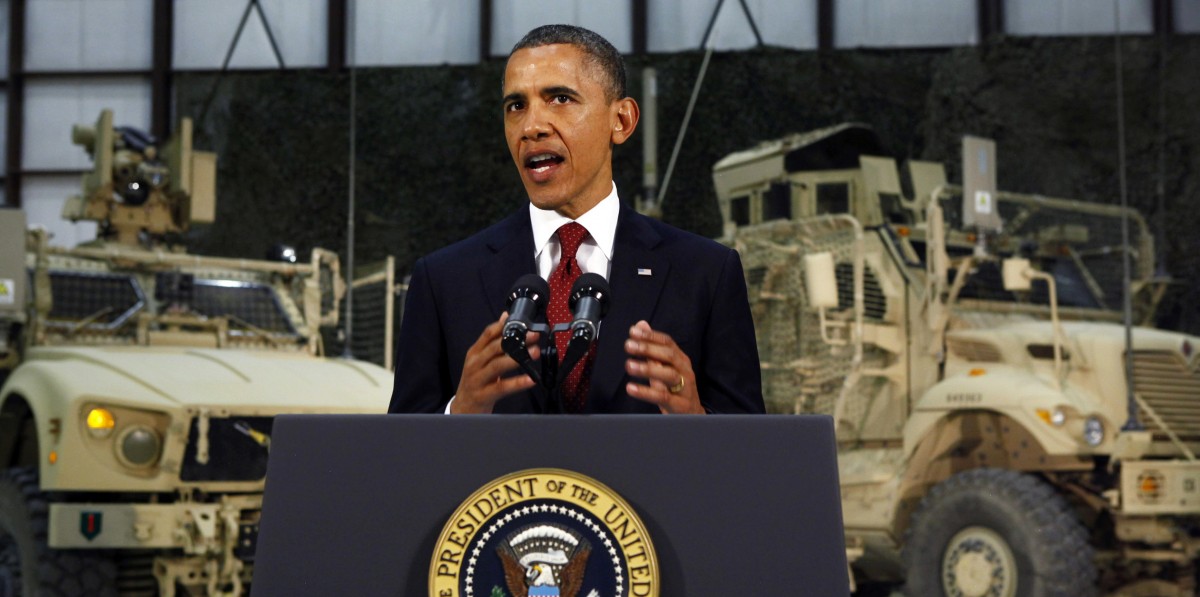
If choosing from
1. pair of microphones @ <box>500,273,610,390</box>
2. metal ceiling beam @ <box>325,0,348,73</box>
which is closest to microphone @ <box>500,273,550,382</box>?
pair of microphones @ <box>500,273,610,390</box>

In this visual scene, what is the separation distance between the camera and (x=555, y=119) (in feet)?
5.43

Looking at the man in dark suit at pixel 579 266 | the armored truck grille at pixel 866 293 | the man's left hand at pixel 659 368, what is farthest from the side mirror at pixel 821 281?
the man's left hand at pixel 659 368

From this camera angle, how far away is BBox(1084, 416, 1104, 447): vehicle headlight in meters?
5.91

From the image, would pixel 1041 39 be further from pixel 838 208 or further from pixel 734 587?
pixel 734 587

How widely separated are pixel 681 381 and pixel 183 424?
3929 mm

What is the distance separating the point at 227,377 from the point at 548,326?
4.19m

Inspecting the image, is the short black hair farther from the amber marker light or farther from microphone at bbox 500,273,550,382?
the amber marker light

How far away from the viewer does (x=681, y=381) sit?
146 centimetres

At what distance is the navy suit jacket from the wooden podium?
14.1 inches

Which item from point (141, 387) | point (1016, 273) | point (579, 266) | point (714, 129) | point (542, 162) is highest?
point (714, 129)

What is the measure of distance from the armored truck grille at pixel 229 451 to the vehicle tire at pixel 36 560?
0.44 metres

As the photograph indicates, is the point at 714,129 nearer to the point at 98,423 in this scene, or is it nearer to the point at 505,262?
the point at 98,423

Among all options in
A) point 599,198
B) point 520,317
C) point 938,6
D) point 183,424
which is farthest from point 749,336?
point 938,6

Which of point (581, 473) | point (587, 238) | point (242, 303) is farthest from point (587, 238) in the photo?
point (242, 303)
